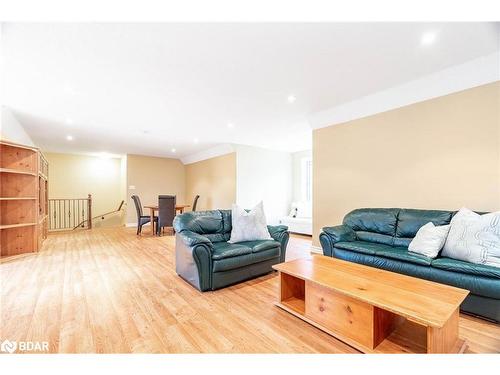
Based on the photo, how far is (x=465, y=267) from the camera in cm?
198

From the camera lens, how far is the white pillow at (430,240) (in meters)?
2.32

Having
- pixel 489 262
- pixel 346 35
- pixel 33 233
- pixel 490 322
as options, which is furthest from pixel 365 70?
pixel 33 233

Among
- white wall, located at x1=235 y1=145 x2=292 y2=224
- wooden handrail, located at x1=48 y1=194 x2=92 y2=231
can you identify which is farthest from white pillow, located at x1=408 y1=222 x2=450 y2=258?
wooden handrail, located at x1=48 y1=194 x2=92 y2=231

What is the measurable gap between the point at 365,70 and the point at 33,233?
19.2 ft

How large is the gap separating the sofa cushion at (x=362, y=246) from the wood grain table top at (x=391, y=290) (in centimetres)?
56

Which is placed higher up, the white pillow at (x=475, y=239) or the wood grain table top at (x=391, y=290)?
the white pillow at (x=475, y=239)

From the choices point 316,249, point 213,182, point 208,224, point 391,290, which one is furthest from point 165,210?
point 391,290

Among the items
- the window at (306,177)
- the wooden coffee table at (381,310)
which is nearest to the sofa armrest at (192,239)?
the wooden coffee table at (381,310)

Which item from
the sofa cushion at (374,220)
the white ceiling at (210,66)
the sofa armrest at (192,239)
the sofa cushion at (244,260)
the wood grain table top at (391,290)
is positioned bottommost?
the sofa cushion at (244,260)

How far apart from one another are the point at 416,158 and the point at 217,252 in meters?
2.96

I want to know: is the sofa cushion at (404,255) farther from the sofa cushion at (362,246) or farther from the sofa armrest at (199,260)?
the sofa armrest at (199,260)

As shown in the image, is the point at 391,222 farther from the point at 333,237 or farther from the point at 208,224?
the point at 208,224
